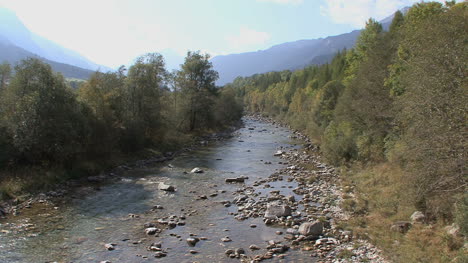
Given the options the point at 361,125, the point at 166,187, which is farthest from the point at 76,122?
the point at 361,125

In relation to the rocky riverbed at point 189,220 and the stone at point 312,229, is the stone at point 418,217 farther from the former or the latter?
the stone at point 312,229

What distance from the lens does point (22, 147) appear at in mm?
28531

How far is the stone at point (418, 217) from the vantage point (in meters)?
17.7

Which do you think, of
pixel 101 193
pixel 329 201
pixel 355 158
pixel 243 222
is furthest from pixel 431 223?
pixel 101 193

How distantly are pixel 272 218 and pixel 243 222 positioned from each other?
186cm

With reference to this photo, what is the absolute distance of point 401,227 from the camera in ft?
57.3

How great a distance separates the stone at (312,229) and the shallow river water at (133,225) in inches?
52.0

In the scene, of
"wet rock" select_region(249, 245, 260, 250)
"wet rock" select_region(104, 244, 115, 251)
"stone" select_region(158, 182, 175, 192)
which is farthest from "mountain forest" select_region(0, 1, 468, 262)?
"wet rock" select_region(104, 244, 115, 251)

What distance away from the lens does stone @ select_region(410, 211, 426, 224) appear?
58.1ft

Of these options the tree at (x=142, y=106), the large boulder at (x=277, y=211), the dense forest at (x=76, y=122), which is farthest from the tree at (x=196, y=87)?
the large boulder at (x=277, y=211)

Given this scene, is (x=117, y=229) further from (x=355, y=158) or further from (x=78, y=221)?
(x=355, y=158)

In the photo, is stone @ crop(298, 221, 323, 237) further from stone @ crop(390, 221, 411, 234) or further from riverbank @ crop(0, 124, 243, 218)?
riverbank @ crop(0, 124, 243, 218)

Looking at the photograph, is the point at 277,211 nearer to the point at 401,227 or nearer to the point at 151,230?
the point at 401,227

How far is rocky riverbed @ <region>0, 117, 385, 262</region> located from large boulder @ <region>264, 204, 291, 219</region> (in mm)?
72
